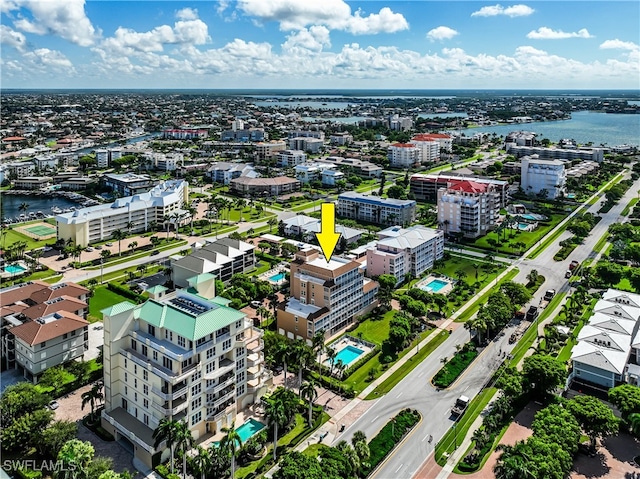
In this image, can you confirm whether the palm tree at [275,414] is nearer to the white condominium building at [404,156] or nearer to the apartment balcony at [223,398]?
the apartment balcony at [223,398]

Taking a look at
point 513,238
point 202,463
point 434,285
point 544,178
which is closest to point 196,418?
point 202,463

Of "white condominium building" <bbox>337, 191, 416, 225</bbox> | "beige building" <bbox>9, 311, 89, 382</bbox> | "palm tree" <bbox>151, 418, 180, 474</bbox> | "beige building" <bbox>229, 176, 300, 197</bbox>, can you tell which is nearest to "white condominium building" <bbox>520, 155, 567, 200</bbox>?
"white condominium building" <bbox>337, 191, 416, 225</bbox>

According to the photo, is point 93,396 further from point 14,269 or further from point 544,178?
point 544,178

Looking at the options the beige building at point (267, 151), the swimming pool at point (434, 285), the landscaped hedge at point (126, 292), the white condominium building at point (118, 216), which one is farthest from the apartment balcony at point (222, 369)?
the beige building at point (267, 151)

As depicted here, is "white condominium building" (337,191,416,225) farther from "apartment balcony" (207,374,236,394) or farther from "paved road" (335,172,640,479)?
"apartment balcony" (207,374,236,394)

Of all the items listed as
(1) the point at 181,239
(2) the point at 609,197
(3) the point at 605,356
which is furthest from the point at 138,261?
(2) the point at 609,197

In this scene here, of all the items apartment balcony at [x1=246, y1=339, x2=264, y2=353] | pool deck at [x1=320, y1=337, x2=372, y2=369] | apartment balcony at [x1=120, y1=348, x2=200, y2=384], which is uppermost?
apartment balcony at [x1=120, y1=348, x2=200, y2=384]
